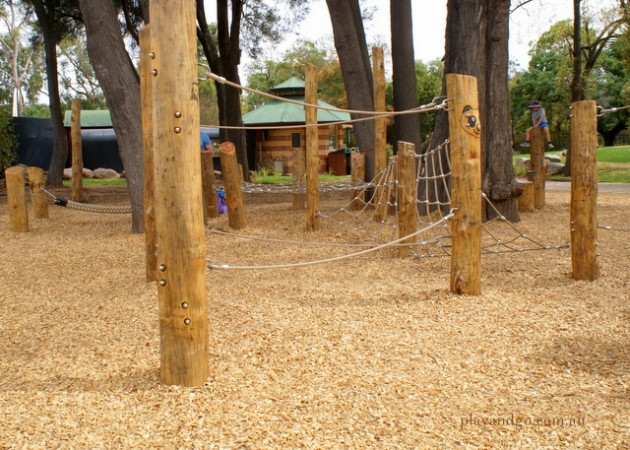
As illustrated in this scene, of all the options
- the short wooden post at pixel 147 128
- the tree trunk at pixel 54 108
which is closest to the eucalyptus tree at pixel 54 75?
the tree trunk at pixel 54 108

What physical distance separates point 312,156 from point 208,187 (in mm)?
1720

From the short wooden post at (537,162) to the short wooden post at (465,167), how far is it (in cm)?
606

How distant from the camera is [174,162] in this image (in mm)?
3086

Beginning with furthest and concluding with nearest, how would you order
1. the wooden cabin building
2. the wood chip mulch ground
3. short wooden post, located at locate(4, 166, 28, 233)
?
the wooden cabin building
short wooden post, located at locate(4, 166, 28, 233)
the wood chip mulch ground

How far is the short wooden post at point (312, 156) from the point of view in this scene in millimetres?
7889

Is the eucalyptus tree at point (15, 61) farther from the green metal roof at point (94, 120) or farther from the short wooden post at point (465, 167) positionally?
the short wooden post at point (465, 167)

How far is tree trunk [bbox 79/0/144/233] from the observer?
802 centimetres

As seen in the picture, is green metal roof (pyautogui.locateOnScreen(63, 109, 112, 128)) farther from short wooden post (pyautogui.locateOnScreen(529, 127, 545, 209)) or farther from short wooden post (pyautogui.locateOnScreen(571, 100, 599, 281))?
short wooden post (pyautogui.locateOnScreen(571, 100, 599, 281))

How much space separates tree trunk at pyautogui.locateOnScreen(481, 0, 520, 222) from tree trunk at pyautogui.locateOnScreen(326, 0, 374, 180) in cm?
194

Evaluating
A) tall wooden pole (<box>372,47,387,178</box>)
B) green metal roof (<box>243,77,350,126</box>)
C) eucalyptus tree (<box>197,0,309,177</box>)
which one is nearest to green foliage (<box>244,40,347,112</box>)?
green metal roof (<box>243,77,350,126</box>)

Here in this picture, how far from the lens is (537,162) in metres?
10.5

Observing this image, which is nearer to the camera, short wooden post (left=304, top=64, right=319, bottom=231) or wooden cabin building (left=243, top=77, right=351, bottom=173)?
short wooden post (left=304, top=64, right=319, bottom=231)

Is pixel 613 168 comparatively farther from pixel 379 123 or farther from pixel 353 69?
pixel 379 123

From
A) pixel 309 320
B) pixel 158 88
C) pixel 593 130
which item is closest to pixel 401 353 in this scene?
pixel 309 320
